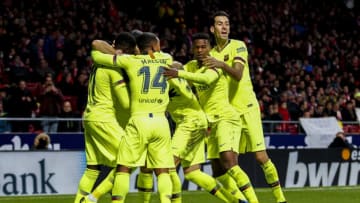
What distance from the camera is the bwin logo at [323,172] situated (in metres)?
20.8

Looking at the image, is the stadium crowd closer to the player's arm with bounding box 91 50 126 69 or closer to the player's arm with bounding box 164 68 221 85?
the player's arm with bounding box 91 50 126 69

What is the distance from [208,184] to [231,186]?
13.1 inches

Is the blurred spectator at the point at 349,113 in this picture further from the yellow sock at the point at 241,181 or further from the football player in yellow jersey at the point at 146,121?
the football player in yellow jersey at the point at 146,121

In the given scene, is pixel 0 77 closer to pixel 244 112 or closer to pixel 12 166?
pixel 12 166

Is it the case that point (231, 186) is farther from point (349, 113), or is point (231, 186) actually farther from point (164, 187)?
point (349, 113)

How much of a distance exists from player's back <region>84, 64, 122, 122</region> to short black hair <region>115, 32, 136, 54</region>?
33cm

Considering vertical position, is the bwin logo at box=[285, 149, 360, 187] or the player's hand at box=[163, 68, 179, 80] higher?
the player's hand at box=[163, 68, 179, 80]

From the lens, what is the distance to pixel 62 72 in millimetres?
22594

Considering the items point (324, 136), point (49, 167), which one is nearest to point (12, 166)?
point (49, 167)

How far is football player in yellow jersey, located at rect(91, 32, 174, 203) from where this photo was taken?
435 inches

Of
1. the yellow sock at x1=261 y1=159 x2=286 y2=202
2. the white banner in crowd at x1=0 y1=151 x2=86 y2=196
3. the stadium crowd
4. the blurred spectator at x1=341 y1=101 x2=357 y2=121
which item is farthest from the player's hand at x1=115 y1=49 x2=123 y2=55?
the blurred spectator at x1=341 y1=101 x2=357 y2=121

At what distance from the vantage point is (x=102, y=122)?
1192 centimetres

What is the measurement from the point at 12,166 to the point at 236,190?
19.4 ft

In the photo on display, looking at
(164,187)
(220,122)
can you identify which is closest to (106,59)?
(164,187)
